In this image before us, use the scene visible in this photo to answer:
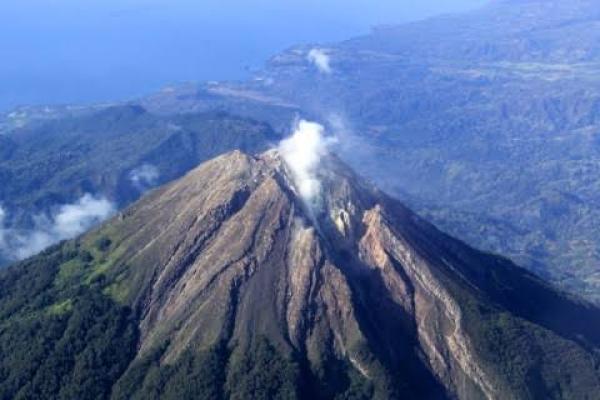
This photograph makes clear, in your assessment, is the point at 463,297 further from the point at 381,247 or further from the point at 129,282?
the point at 129,282

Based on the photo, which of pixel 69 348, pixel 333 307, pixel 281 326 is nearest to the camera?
pixel 281 326

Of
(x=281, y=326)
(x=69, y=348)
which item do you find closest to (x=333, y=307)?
(x=281, y=326)

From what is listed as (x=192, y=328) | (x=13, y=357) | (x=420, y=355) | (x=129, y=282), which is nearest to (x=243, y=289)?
(x=192, y=328)

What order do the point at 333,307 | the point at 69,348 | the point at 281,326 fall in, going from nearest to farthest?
the point at 281,326 → the point at 333,307 → the point at 69,348

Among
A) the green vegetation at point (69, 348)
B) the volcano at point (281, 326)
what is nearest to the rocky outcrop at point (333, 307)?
the volcano at point (281, 326)

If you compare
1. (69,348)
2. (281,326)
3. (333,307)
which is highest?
(333,307)

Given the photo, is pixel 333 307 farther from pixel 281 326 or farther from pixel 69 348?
pixel 69 348

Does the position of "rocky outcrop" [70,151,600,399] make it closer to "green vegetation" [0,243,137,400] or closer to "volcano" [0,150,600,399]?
"volcano" [0,150,600,399]

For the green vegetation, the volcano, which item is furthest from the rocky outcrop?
the green vegetation
